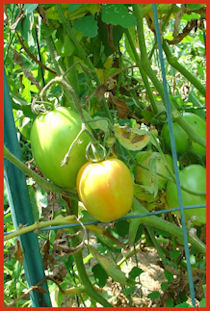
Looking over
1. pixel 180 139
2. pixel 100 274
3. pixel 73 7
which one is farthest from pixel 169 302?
pixel 73 7

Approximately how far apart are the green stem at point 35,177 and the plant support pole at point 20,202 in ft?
0.07

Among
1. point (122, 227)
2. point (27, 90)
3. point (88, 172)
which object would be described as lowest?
point (122, 227)

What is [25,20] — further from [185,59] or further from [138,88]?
[185,59]

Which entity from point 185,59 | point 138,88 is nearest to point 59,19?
point 138,88

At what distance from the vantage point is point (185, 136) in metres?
0.86

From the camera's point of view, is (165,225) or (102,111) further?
(102,111)

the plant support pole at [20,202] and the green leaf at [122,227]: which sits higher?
the plant support pole at [20,202]

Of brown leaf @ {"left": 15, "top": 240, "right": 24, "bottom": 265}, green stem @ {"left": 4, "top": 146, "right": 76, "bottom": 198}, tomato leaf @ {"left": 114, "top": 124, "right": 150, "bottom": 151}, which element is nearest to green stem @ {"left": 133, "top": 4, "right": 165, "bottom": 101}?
tomato leaf @ {"left": 114, "top": 124, "right": 150, "bottom": 151}

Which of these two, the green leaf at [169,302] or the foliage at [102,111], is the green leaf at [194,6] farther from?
the green leaf at [169,302]

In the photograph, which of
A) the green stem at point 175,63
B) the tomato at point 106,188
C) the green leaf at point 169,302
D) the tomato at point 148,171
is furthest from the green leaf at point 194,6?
the green leaf at point 169,302

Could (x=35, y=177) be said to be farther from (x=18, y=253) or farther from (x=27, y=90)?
(x=27, y=90)

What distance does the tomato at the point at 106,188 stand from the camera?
1.96 ft

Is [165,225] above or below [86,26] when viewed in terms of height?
below

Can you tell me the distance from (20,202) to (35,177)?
0.05 m
